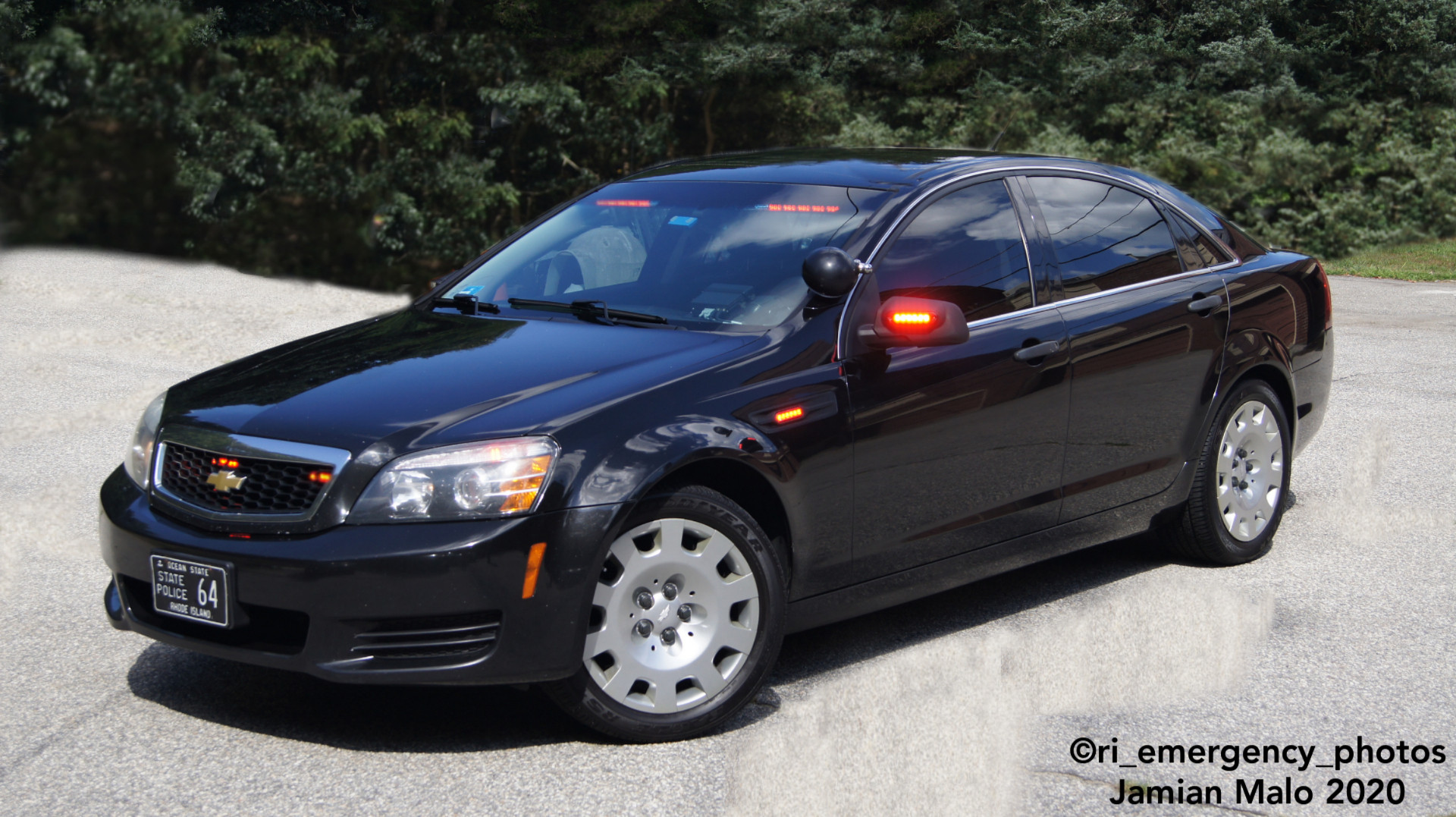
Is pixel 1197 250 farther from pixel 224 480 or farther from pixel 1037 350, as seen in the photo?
pixel 224 480

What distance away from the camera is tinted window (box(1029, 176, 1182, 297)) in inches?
203

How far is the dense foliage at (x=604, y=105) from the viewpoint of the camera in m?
19.6

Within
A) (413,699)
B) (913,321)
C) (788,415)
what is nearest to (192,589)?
(413,699)

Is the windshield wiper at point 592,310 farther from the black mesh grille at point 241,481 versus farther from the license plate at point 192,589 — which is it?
the license plate at point 192,589

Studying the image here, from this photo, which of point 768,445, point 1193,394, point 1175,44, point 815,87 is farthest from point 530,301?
point 1175,44

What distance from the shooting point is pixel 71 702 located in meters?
4.20

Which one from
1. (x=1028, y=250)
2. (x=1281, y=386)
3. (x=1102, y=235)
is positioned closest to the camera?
(x=1028, y=250)

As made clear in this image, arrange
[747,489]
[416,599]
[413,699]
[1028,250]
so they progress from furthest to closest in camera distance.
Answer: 1. [1028,250]
2. [413,699]
3. [747,489]
4. [416,599]

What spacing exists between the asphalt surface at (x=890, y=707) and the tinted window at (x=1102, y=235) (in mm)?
1184

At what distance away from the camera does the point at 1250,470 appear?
5.84 metres

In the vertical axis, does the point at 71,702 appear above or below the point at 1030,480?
below

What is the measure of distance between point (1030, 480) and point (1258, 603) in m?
1.13

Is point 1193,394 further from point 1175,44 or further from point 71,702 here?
point 1175,44

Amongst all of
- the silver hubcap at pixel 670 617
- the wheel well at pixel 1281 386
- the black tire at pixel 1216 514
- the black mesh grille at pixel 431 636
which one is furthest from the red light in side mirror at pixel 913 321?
the wheel well at pixel 1281 386
